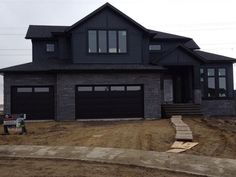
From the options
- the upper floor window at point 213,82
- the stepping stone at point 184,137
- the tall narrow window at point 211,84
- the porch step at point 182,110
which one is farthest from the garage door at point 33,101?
the tall narrow window at point 211,84

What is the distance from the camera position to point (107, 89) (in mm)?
26781

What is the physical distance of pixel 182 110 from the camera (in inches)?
1091

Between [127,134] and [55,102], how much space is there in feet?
34.1

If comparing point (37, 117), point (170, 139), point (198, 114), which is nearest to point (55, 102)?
point (37, 117)

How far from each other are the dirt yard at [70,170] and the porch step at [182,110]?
16.1m

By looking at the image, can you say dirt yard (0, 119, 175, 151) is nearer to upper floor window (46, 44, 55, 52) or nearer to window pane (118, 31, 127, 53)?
window pane (118, 31, 127, 53)

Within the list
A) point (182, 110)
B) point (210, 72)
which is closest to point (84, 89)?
point (182, 110)

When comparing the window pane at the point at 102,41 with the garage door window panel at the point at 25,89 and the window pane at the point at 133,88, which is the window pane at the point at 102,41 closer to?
the window pane at the point at 133,88

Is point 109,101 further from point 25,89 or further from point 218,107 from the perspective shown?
point 218,107

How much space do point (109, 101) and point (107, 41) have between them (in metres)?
4.52

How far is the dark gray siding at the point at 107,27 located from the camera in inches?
1094

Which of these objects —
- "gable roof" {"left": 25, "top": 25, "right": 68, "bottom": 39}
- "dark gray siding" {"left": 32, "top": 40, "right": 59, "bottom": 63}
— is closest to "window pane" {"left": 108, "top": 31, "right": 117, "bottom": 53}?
"gable roof" {"left": 25, "top": 25, "right": 68, "bottom": 39}

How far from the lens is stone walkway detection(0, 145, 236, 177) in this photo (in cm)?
1086

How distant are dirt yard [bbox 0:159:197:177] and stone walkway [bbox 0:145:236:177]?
1.44 ft
